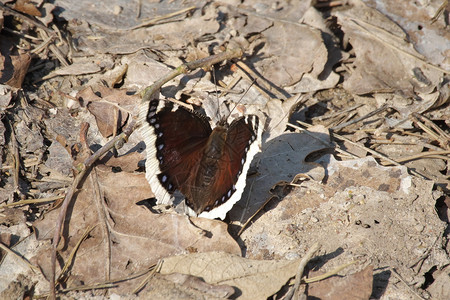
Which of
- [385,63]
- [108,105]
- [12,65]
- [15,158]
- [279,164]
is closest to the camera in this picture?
[15,158]

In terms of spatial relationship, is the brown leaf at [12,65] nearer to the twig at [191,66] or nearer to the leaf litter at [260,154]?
the leaf litter at [260,154]

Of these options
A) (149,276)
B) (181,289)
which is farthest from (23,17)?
(181,289)

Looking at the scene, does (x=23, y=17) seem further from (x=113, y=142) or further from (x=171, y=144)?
(x=171, y=144)

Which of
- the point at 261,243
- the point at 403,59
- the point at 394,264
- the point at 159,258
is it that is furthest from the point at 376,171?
the point at 159,258

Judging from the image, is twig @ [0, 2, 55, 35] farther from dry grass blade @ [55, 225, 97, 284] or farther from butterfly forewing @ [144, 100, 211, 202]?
dry grass blade @ [55, 225, 97, 284]

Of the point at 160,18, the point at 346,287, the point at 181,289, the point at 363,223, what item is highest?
the point at 160,18

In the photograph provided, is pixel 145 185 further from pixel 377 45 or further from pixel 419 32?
pixel 419 32
